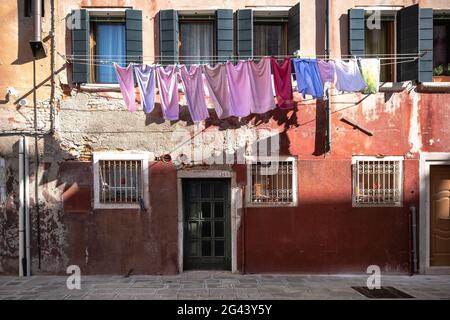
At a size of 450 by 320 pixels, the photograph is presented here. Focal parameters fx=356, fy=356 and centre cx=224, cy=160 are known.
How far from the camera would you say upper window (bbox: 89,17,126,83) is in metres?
7.26

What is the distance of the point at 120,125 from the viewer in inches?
278

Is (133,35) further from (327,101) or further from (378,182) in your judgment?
(378,182)

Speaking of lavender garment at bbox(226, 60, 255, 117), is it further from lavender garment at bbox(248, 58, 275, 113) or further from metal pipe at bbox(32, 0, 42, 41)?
metal pipe at bbox(32, 0, 42, 41)

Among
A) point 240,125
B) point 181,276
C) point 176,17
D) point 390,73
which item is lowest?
point 181,276

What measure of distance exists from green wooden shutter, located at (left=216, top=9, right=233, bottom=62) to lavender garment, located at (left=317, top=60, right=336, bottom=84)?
5.81 ft

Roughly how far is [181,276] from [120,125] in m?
3.20

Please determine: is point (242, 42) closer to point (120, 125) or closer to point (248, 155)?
point (248, 155)

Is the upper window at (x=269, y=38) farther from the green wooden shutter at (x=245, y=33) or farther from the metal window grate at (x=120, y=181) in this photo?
the metal window grate at (x=120, y=181)

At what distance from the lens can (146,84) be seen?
658 centimetres

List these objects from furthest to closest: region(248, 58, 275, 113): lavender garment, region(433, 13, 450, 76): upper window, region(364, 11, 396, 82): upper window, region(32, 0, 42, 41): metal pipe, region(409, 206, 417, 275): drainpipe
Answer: region(433, 13, 450, 76): upper window < region(364, 11, 396, 82): upper window < region(409, 206, 417, 275): drainpipe < region(32, 0, 42, 41): metal pipe < region(248, 58, 275, 113): lavender garment

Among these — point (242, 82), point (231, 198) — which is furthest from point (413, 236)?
point (242, 82)

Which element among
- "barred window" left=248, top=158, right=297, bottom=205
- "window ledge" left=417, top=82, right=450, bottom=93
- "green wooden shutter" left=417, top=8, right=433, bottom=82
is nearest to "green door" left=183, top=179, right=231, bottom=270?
"barred window" left=248, top=158, right=297, bottom=205
